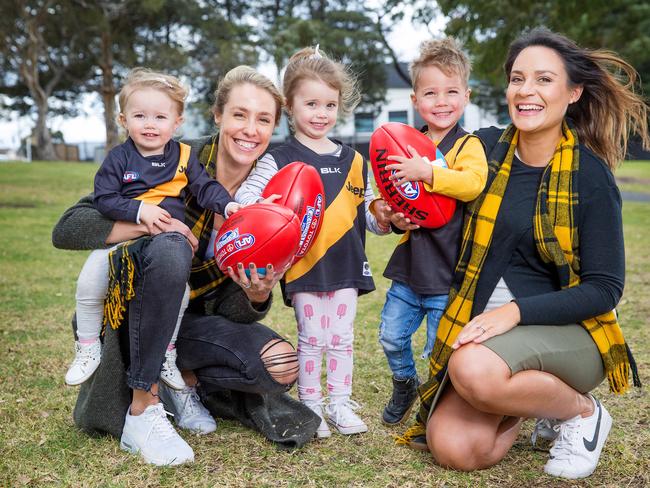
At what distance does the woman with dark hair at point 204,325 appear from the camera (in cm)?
268


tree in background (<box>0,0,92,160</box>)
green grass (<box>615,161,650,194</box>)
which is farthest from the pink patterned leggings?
tree in background (<box>0,0,92,160</box>)

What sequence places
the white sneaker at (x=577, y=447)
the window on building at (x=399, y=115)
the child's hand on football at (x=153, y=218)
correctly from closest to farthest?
the white sneaker at (x=577, y=447), the child's hand on football at (x=153, y=218), the window on building at (x=399, y=115)

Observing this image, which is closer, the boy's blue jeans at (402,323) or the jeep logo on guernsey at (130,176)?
the jeep logo on guernsey at (130,176)

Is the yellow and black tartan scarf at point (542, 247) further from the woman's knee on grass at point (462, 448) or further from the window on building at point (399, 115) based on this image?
Answer: the window on building at point (399, 115)

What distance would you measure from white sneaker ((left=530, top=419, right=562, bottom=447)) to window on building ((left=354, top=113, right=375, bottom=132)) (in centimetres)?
3291

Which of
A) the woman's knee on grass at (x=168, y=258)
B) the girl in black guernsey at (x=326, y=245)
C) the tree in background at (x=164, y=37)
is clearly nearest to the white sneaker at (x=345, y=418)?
the girl in black guernsey at (x=326, y=245)

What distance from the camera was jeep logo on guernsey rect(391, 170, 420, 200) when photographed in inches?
113

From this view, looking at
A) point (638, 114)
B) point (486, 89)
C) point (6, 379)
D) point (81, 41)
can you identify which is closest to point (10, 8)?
point (81, 41)

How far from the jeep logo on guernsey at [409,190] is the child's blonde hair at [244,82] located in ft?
2.11

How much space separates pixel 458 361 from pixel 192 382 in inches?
49.7

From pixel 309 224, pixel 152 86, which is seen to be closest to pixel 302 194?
pixel 309 224

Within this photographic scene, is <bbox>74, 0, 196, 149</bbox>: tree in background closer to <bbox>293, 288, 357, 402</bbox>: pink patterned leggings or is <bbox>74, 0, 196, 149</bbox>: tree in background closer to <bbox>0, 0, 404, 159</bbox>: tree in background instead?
<bbox>0, 0, 404, 159</bbox>: tree in background

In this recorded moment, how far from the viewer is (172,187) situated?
2939 millimetres

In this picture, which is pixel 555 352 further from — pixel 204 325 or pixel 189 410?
pixel 189 410
